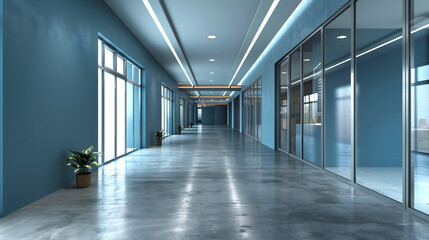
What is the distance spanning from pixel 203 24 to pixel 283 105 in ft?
14.0

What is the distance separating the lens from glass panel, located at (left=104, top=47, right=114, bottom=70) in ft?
26.2

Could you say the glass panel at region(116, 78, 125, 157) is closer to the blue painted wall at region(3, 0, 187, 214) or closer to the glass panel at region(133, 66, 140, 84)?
the glass panel at region(133, 66, 140, 84)

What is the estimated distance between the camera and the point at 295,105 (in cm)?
919

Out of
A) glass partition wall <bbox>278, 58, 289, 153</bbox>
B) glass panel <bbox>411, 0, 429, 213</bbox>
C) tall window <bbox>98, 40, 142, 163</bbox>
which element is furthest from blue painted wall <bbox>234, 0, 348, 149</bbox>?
tall window <bbox>98, 40, 142, 163</bbox>

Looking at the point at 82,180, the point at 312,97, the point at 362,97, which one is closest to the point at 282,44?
the point at 312,97

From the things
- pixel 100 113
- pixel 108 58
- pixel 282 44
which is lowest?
pixel 100 113

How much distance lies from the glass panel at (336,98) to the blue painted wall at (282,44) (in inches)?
18.5

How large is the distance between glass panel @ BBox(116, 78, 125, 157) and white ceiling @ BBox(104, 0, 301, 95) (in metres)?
1.97

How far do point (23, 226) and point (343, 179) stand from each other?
219 inches

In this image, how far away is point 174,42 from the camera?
10875 millimetres

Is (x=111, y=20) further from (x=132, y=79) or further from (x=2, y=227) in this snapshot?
(x=2, y=227)

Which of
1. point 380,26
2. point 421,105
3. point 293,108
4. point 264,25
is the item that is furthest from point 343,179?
point 264,25

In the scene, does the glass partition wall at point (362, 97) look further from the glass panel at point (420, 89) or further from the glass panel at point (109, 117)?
the glass panel at point (109, 117)

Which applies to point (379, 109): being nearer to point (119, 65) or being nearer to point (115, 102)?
point (115, 102)
